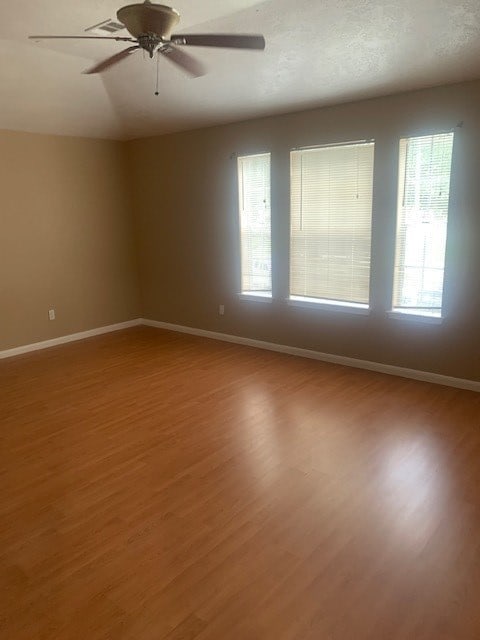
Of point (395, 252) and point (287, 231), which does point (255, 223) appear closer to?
point (287, 231)

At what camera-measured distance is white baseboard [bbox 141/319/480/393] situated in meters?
4.06

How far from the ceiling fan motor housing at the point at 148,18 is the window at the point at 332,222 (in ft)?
8.21

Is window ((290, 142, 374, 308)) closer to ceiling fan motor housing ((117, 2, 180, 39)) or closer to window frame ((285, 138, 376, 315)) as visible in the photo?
window frame ((285, 138, 376, 315))

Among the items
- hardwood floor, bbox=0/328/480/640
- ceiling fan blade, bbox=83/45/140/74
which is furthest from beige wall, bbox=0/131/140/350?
ceiling fan blade, bbox=83/45/140/74

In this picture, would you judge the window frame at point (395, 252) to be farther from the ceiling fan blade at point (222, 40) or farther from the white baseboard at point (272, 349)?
the ceiling fan blade at point (222, 40)

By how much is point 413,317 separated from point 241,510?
8.53 feet

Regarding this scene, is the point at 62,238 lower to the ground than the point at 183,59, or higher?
lower

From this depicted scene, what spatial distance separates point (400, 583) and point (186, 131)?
17.2 ft

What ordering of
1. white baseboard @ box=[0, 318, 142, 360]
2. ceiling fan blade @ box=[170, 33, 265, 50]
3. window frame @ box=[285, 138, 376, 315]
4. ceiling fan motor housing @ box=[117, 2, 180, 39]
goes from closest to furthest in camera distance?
ceiling fan motor housing @ box=[117, 2, 180, 39]
ceiling fan blade @ box=[170, 33, 265, 50]
window frame @ box=[285, 138, 376, 315]
white baseboard @ box=[0, 318, 142, 360]

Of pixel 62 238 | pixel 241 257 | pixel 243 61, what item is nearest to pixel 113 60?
pixel 243 61

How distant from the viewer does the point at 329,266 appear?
4684 mm

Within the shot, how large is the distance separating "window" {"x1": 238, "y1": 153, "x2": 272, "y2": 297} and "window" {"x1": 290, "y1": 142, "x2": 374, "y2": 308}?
14.5 inches

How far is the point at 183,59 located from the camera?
2.70m

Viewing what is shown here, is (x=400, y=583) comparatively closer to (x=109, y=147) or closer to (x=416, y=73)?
(x=416, y=73)
